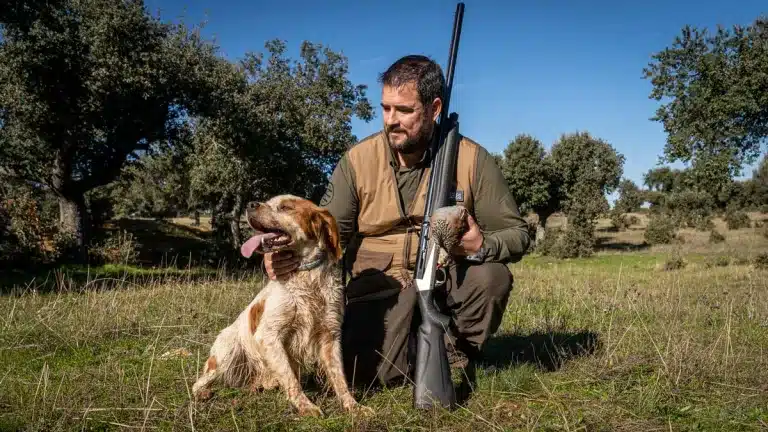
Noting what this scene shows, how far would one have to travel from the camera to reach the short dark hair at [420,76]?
158 inches

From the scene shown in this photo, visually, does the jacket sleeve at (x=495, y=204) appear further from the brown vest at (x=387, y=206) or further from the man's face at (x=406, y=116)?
Result: the man's face at (x=406, y=116)

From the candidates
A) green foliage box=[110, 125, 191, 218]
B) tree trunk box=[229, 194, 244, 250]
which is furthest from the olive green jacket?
tree trunk box=[229, 194, 244, 250]

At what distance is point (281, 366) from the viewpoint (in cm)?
365

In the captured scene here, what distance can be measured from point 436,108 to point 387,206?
84 cm

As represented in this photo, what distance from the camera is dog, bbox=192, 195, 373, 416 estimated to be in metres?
3.68

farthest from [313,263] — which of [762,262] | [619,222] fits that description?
[619,222]

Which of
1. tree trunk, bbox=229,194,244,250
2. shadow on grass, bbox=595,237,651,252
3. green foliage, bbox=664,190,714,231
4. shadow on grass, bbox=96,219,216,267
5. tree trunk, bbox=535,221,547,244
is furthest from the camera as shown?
green foliage, bbox=664,190,714,231

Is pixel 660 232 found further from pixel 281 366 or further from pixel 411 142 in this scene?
pixel 281 366

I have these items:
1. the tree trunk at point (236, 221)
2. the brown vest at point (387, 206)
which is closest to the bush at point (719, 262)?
the brown vest at point (387, 206)

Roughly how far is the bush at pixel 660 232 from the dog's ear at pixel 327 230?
34.5 meters

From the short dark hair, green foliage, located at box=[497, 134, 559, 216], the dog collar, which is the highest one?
green foliage, located at box=[497, 134, 559, 216]

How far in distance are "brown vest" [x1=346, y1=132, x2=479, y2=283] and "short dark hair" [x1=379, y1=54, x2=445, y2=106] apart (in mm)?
442

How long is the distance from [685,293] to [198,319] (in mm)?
7689

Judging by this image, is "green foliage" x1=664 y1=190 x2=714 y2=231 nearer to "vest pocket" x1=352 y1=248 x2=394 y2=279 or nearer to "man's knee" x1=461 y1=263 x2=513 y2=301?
"man's knee" x1=461 y1=263 x2=513 y2=301
